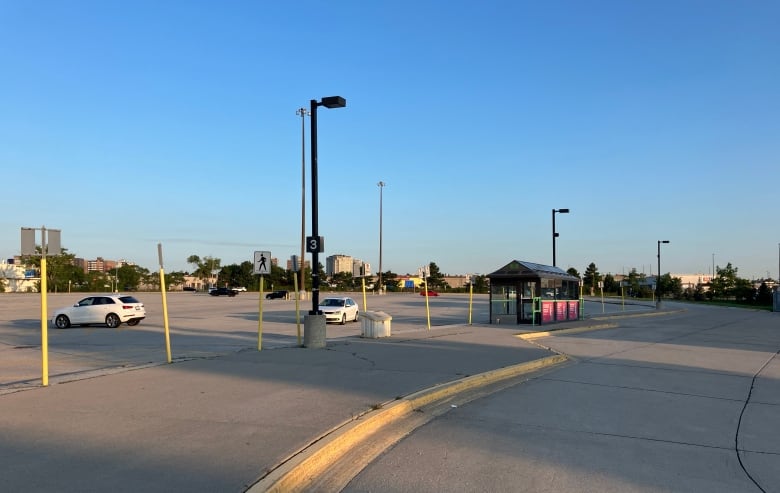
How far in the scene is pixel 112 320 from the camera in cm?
2717

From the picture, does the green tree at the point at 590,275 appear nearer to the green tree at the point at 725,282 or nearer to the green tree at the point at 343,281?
the green tree at the point at 725,282

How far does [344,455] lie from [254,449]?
38.6 inches

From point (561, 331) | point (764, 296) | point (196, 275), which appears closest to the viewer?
point (561, 331)

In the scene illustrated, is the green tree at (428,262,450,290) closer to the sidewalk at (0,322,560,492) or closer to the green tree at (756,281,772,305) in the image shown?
the green tree at (756,281,772,305)

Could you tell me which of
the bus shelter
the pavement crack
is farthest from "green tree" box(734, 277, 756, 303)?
the pavement crack

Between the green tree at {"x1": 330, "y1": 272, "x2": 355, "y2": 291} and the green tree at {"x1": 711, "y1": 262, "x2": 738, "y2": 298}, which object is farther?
the green tree at {"x1": 330, "y1": 272, "x2": 355, "y2": 291}

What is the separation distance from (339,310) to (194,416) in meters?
23.1

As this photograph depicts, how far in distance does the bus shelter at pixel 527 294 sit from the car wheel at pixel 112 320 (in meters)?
17.1

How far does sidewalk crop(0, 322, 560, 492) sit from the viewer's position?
5234mm

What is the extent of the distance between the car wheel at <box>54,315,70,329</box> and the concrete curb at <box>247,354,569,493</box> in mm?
22846

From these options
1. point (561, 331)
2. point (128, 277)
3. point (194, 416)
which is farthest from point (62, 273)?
point (194, 416)

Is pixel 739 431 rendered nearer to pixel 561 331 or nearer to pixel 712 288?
pixel 561 331

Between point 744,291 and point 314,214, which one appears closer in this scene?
point 314,214

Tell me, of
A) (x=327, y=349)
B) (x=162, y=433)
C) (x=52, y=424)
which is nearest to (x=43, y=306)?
(x=52, y=424)
